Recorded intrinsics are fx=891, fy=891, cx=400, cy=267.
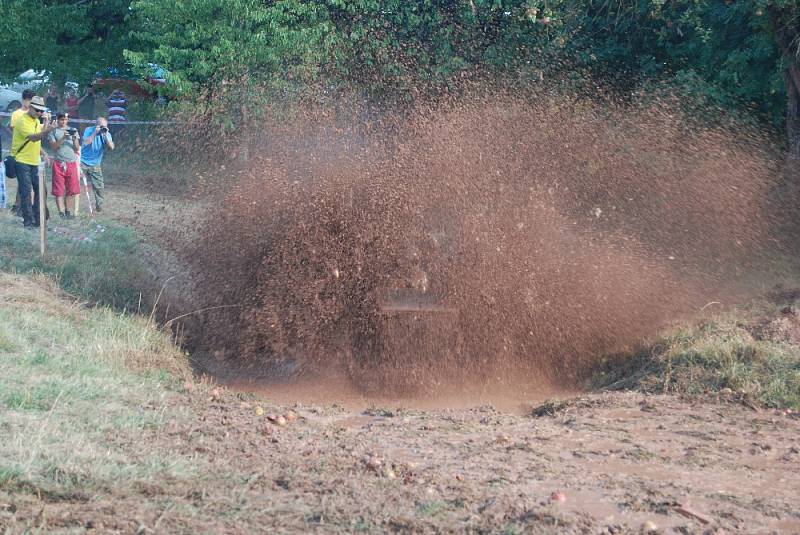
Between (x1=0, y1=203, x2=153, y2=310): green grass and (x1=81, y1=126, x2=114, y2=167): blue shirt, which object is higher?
(x1=81, y1=126, x2=114, y2=167): blue shirt

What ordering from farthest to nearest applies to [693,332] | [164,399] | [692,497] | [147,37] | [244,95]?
[147,37] → [244,95] → [693,332] → [164,399] → [692,497]

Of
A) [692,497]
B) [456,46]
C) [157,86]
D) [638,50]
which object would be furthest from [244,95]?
[692,497]

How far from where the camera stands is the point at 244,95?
17.0 m

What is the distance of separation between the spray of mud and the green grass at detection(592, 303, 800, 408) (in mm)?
418

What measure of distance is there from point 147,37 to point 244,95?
2.84 metres

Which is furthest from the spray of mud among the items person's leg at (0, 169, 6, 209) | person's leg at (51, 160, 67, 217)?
person's leg at (0, 169, 6, 209)

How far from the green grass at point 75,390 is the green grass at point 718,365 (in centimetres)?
392

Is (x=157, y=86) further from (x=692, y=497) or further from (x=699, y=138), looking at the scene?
(x=692, y=497)

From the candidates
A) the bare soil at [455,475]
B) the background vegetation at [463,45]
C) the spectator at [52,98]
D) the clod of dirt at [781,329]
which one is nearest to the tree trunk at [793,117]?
the background vegetation at [463,45]

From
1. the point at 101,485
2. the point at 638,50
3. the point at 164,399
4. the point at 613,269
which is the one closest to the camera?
the point at 101,485

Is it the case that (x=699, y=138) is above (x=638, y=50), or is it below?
below

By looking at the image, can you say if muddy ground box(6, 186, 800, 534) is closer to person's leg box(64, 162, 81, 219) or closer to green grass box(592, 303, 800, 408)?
green grass box(592, 303, 800, 408)

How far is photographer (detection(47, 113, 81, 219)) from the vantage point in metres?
14.0

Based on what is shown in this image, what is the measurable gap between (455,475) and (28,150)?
32.6ft
